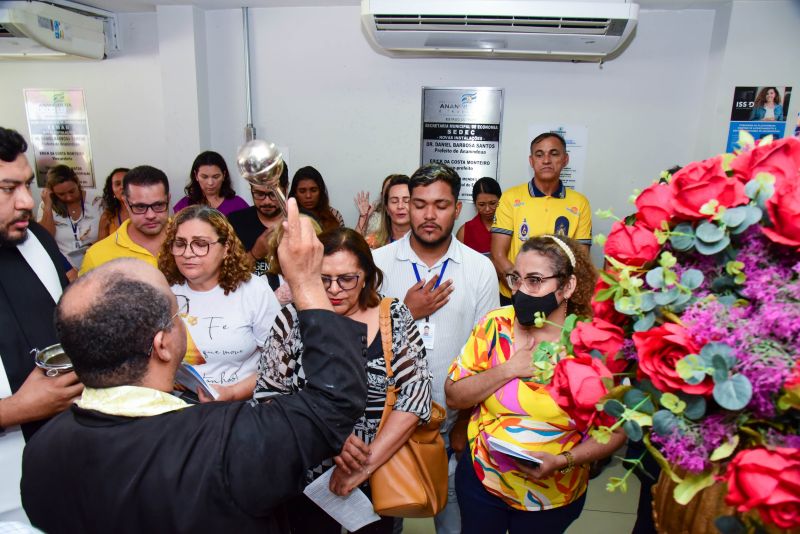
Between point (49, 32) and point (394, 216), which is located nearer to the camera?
point (394, 216)

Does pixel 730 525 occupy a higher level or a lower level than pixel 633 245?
lower

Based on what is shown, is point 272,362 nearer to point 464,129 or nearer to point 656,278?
point 656,278

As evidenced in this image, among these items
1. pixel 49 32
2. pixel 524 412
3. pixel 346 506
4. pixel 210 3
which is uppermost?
pixel 210 3

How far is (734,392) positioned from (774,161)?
34cm

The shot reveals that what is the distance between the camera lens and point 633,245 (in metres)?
0.76

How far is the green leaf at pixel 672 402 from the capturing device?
0.65 meters

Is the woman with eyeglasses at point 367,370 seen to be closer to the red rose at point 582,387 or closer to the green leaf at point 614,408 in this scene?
the red rose at point 582,387

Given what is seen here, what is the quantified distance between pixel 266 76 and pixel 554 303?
11.3 feet

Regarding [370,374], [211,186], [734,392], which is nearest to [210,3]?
[211,186]

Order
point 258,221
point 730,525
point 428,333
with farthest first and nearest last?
point 258,221, point 428,333, point 730,525

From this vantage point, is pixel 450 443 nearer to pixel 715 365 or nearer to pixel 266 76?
pixel 715 365

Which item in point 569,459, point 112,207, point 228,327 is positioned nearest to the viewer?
point 569,459

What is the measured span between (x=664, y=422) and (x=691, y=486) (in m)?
0.09

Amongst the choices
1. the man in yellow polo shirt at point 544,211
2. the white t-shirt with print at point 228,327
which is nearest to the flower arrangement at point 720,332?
the white t-shirt with print at point 228,327
